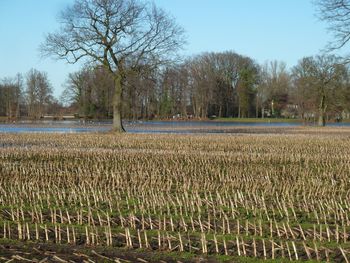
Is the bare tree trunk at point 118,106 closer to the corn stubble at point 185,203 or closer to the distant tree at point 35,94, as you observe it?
the corn stubble at point 185,203

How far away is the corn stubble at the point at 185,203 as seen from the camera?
759cm

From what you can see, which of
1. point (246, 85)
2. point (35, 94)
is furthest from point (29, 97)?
point (246, 85)

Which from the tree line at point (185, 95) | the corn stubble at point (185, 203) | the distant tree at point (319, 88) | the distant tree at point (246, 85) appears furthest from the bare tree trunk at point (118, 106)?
the distant tree at point (246, 85)

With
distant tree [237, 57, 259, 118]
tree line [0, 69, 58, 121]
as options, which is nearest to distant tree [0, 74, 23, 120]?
tree line [0, 69, 58, 121]

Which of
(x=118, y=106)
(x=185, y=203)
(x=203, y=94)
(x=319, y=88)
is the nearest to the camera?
(x=185, y=203)

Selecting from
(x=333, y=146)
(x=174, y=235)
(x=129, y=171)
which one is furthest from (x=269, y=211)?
(x=333, y=146)

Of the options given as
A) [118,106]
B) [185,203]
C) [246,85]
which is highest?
[246,85]

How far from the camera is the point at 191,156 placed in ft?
65.1

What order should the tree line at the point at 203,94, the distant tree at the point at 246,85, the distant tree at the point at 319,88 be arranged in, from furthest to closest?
the distant tree at the point at 246,85
the tree line at the point at 203,94
the distant tree at the point at 319,88

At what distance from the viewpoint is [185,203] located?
1044 cm

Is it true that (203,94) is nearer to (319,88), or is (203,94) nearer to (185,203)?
(319,88)

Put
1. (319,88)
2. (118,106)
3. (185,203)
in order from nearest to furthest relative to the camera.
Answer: (185,203) → (118,106) → (319,88)

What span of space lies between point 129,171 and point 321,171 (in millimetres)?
6434

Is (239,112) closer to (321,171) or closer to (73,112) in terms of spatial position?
(73,112)
